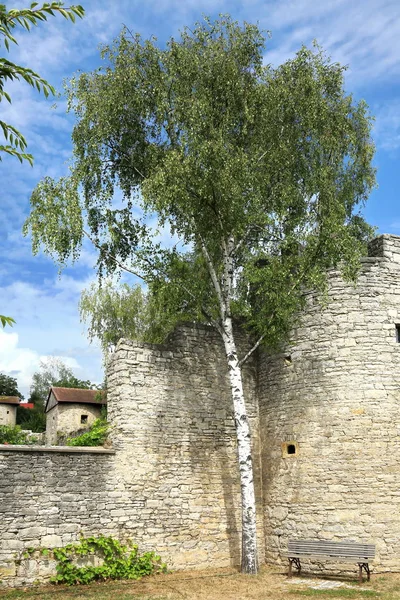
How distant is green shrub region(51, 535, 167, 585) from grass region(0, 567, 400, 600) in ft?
0.69

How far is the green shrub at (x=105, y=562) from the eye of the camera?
32.0 feet

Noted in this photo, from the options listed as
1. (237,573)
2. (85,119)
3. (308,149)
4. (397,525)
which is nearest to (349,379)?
(397,525)

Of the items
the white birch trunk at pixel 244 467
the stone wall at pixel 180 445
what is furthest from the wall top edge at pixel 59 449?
the white birch trunk at pixel 244 467

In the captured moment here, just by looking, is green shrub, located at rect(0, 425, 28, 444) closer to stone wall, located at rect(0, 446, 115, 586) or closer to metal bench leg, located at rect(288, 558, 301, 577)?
stone wall, located at rect(0, 446, 115, 586)

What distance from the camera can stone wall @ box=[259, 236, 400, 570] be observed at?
10.8m

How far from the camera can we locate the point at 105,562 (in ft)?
33.3

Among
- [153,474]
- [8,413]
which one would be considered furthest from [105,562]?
[8,413]

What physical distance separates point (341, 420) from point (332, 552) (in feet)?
7.70

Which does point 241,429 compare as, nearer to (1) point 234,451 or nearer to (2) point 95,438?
(1) point 234,451

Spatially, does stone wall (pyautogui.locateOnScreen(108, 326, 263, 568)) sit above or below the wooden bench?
above

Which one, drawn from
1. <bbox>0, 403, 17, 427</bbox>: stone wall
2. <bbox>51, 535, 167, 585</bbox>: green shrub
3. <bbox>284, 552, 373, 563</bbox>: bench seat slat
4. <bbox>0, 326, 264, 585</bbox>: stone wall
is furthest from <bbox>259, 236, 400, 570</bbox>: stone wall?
<bbox>0, 403, 17, 427</bbox>: stone wall

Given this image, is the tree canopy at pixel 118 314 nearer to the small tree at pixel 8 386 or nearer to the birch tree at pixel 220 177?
the birch tree at pixel 220 177

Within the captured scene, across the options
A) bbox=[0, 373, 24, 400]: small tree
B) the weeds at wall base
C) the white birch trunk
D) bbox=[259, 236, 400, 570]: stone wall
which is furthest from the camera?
bbox=[0, 373, 24, 400]: small tree

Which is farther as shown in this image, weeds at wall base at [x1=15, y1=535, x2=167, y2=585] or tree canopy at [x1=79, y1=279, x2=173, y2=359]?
tree canopy at [x1=79, y1=279, x2=173, y2=359]
